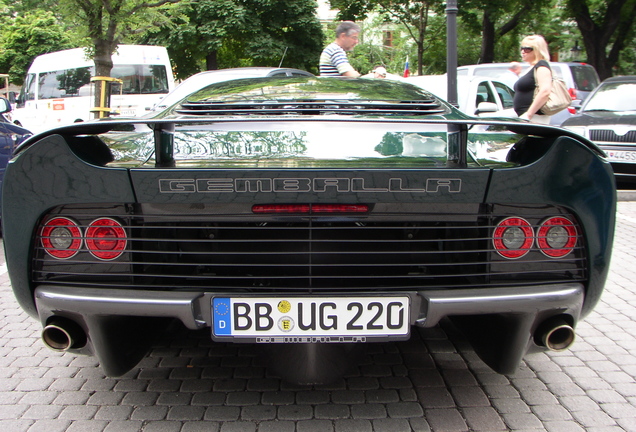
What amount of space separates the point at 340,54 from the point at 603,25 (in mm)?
18014

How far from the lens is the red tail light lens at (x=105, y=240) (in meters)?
2.31

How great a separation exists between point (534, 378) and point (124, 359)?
6.21ft

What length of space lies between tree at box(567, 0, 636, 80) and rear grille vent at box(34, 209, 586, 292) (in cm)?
2090

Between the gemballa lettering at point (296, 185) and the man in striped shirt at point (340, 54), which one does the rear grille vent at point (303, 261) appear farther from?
the man in striped shirt at point (340, 54)

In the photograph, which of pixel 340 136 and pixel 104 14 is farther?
pixel 104 14

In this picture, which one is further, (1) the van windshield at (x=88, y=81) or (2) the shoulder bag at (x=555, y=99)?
(1) the van windshield at (x=88, y=81)

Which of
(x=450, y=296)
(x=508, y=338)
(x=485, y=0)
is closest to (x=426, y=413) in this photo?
(x=508, y=338)

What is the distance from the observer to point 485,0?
21797mm

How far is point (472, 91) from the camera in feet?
31.0

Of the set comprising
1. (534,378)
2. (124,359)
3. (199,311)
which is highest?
(199,311)

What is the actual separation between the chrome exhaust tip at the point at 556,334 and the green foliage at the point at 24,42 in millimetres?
37867

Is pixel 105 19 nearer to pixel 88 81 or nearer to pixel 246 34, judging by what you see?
pixel 88 81

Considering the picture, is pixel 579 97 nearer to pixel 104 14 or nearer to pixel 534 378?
pixel 104 14

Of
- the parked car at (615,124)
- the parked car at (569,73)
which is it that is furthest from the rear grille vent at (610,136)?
the parked car at (569,73)
